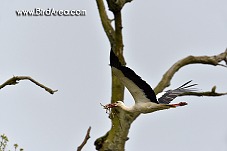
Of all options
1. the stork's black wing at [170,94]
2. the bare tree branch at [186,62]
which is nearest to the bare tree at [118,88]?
the bare tree branch at [186,62]

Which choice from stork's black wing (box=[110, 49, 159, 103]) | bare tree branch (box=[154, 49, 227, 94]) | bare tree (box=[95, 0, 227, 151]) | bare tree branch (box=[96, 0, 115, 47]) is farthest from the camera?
bare tree branch (box=[154, 49, 227, 94])

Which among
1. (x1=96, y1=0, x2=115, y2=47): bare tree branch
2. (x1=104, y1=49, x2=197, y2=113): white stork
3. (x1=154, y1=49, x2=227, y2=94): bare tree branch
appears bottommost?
(x1=104, y1=49, x2=197, y2=113): white stork

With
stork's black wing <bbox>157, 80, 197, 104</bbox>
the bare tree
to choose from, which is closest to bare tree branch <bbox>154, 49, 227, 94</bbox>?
the bare tree

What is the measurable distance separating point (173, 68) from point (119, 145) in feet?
8.01

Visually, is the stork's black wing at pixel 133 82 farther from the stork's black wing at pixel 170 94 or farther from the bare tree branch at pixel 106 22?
the bare tree branch at pixel 106 22

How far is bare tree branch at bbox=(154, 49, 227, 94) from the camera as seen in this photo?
631 inches

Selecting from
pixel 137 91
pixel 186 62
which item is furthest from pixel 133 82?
pixel 186 62

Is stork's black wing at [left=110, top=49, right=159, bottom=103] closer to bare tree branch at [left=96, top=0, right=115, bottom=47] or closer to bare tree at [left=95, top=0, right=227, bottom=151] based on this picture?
bare tree at [left=95, top=0, right=227, bottom=151]

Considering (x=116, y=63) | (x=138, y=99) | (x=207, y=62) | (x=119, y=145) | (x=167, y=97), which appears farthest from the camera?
(x=207, y=62)

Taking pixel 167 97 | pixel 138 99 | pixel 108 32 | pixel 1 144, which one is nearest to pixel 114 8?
pixel 108 32

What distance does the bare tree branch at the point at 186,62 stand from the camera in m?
16.0

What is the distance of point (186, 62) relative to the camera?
16844 mm

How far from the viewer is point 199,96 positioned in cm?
1633

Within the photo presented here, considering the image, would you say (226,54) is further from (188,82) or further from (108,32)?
(188,82)
